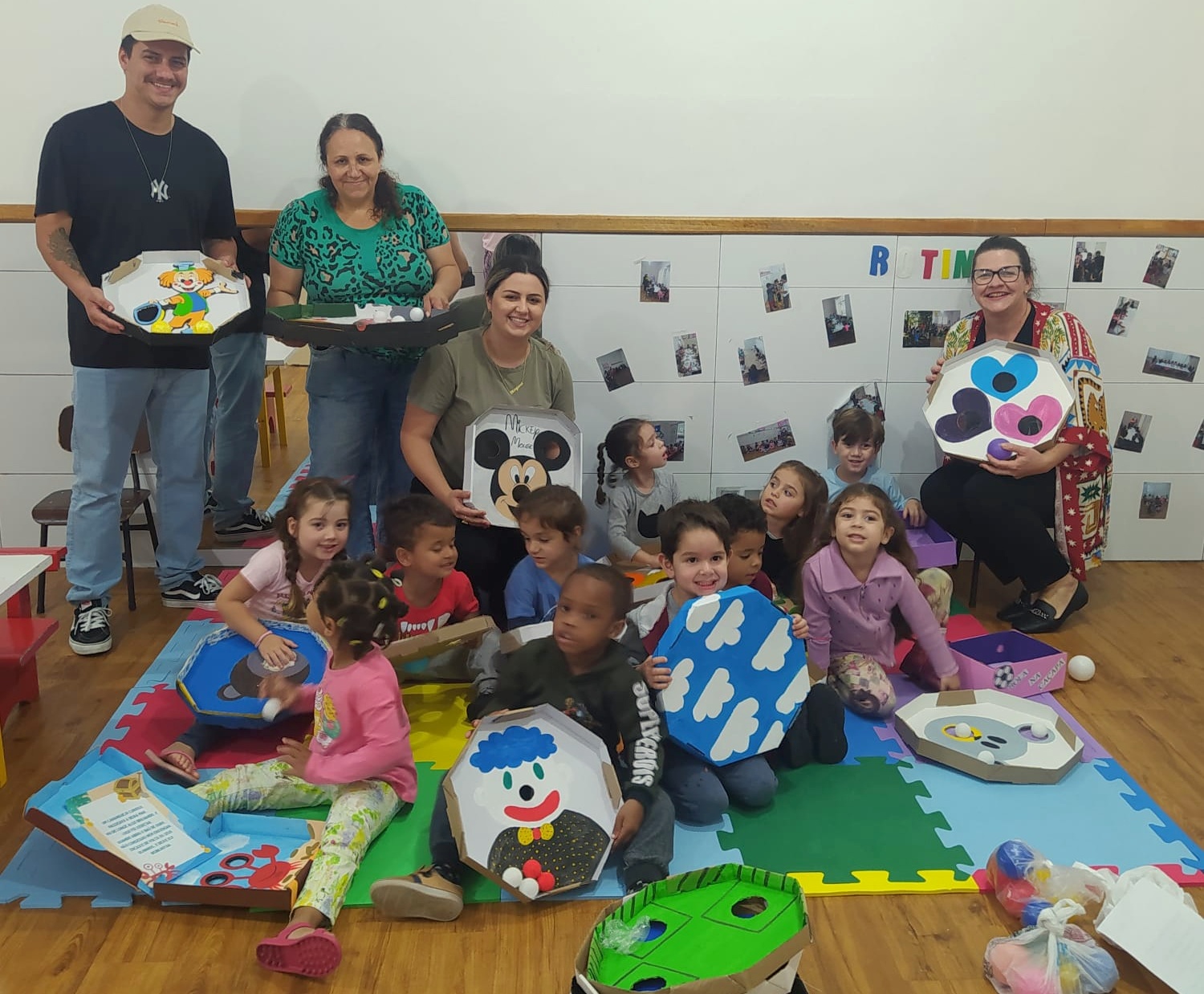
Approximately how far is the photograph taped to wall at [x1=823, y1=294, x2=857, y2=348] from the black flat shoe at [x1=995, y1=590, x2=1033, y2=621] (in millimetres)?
1041

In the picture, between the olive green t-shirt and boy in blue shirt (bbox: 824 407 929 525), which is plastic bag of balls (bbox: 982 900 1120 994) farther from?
the olive green t-shirt

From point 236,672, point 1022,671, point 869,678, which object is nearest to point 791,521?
point 869,678

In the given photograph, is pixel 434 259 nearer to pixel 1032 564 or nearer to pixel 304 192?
pixel 304 192

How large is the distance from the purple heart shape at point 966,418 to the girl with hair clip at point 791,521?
0.56 meters

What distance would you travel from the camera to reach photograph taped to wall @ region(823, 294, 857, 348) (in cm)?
376

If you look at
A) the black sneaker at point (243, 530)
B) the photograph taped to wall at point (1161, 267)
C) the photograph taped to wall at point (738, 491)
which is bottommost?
the black sneaker at point (243, 530)

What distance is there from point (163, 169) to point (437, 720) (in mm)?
1721

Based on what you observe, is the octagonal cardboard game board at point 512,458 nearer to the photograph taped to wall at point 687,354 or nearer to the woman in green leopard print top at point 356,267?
the woman in green leopard print top at point 356,267

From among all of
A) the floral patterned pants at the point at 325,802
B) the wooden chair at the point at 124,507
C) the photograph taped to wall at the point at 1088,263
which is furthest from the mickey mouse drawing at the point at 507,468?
the photograph taped to wall at the point at 1088,263

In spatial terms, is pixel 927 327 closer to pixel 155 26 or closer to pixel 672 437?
pixel 672 437

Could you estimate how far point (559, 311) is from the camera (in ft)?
12.2

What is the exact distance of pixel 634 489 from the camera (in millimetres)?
3477

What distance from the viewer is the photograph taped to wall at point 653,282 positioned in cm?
368

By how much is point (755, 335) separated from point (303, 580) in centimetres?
182
